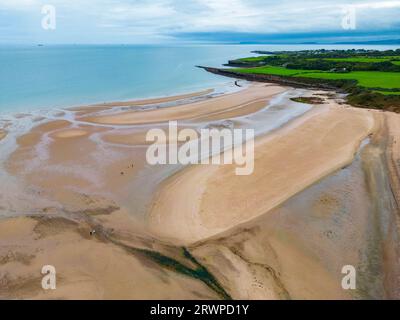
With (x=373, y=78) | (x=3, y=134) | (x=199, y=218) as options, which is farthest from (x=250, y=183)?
(x=373, y=78)

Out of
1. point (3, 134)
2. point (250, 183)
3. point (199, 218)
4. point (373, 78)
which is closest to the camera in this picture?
point (199, 218)

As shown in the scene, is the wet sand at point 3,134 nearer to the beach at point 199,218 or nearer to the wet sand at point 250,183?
the beach at point 199,218

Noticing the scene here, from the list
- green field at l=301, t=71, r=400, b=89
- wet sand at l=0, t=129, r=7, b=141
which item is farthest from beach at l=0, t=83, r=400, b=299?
green field at l=301, t=71, r=400, b=89

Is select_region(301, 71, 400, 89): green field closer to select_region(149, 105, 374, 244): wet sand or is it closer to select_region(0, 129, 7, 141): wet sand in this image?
select_region(149, 105, 374, 244): wet sand

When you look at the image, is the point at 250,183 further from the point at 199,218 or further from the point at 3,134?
the point at 3,134

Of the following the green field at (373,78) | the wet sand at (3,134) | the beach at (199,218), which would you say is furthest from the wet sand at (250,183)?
the green field at (373,78)

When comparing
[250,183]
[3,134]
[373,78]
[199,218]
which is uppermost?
[373,78]

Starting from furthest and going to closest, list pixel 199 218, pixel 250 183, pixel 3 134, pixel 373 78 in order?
pixel 373 78
pixel 3 134
pixel 250 183
pixel 199 218

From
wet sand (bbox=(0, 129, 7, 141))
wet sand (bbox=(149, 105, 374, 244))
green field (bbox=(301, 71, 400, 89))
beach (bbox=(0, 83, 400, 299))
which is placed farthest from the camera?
green field (bbox=(301, 71, 400, 89))

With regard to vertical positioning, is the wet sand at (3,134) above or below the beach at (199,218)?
above

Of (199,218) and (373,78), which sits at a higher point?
(373,78)
